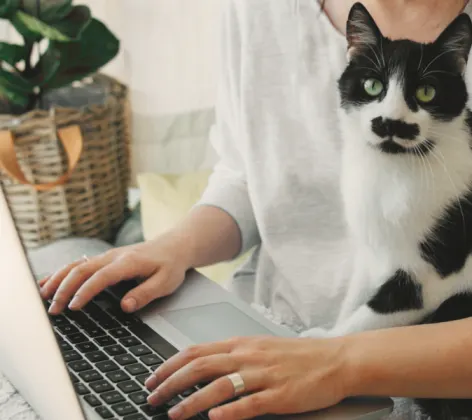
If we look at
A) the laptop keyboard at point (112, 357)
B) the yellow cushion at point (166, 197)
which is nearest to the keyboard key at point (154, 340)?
the laptop keyboard at point (112, 357)

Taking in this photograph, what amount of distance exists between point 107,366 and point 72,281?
0.13 m

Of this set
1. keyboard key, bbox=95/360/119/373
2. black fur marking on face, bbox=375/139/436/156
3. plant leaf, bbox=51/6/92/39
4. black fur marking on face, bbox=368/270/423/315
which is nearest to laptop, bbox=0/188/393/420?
keyboard key, bbox=95/360/119/373

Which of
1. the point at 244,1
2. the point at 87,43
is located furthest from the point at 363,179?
the point at 87,43

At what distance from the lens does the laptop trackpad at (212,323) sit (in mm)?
753

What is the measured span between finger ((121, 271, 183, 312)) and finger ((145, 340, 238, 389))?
14 cm

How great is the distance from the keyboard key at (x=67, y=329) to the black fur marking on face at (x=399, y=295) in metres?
0.30

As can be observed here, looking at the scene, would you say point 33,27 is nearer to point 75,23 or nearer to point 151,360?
point 75,23

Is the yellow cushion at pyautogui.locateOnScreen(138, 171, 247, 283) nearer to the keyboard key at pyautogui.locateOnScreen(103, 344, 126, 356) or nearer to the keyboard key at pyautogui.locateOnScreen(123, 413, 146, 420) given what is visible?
the keyboard key at pyautogui.locateOnScreen(103, 344, 126, 356)

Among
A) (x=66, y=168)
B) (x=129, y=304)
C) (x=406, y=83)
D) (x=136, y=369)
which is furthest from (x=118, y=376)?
(x=66, y=168)

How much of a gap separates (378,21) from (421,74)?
99 mm

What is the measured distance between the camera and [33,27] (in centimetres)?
128

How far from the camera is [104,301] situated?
799mm

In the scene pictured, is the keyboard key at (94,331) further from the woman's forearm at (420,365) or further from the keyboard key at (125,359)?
the woman's forearm at (420,365)

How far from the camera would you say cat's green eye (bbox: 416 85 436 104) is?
652 mm
